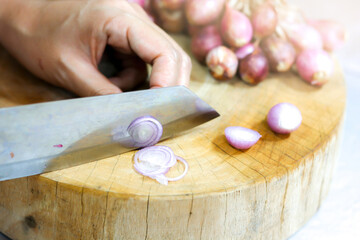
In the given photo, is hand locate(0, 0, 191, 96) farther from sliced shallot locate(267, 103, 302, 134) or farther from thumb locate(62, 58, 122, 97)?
sliced shallot locate(267, 103, 302, 134)

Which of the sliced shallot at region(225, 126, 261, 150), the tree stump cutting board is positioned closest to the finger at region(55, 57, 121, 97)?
the tree stump cutting board

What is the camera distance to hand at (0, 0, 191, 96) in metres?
0.99

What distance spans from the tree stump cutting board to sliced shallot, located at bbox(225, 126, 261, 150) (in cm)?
2

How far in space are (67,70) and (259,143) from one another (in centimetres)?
49

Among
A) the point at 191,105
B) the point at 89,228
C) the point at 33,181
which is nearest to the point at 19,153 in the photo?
the point at 33,181

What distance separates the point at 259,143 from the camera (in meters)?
0.94

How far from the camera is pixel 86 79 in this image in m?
1.00

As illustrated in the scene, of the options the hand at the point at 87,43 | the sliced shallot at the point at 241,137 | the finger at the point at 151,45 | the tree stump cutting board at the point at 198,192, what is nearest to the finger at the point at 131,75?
the hand at the point at 87,43

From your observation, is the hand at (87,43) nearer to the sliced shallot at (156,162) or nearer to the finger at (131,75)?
the finger at (131,75)

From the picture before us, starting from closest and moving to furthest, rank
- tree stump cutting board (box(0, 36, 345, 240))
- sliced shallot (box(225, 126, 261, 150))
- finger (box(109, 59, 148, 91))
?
tree stump cutting board (box(0, 36, 345, 240)) < sliced shallot (box(225, 126, 261, 150)) < finger (box(109, 59, 148, 91))

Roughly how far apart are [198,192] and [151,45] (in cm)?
39

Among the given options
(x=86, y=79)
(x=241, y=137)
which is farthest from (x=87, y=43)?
(x=241, y=137)

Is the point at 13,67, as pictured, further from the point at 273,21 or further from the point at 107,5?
the point at 273,21

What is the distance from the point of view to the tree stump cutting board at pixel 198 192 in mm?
780
